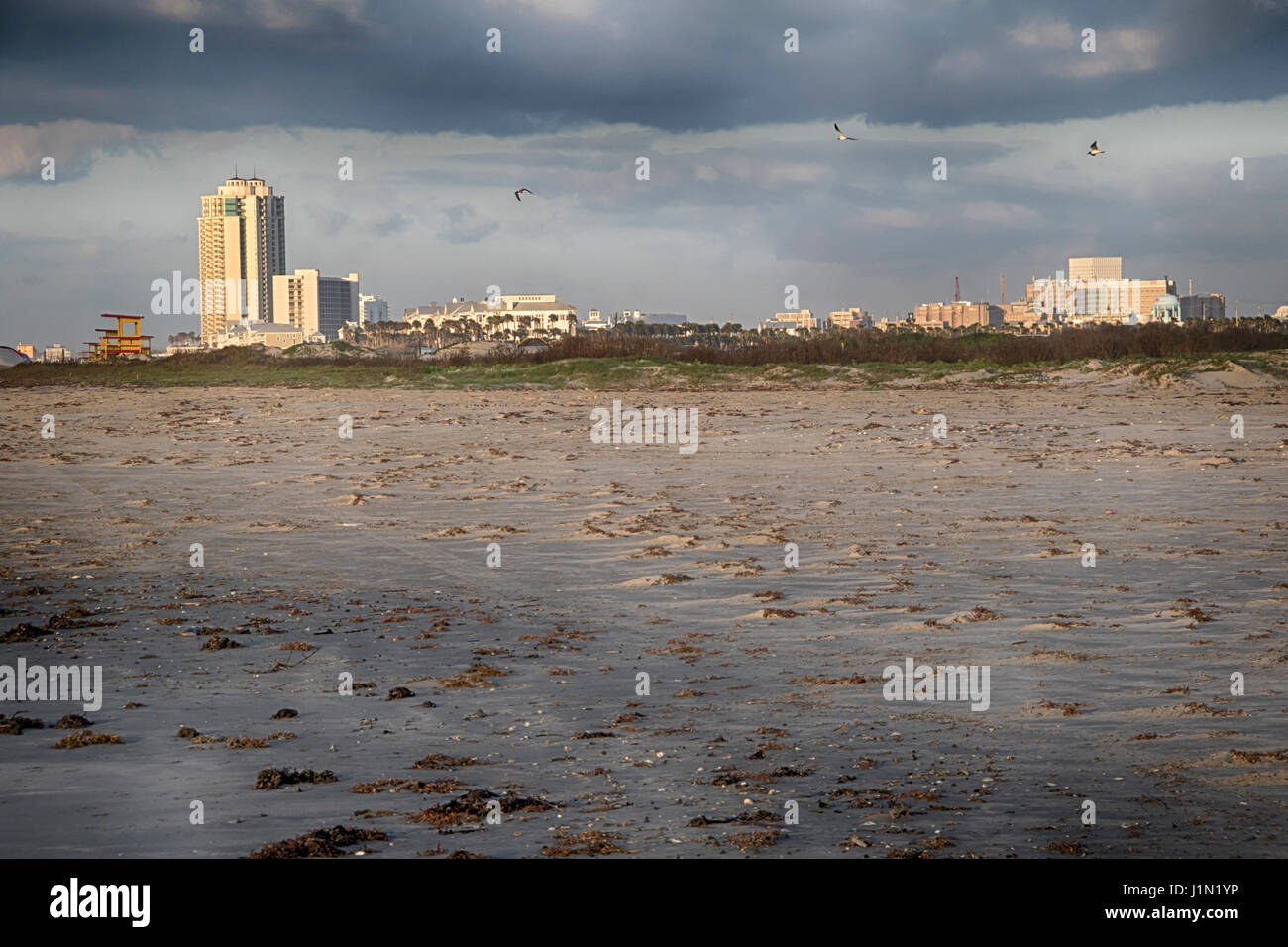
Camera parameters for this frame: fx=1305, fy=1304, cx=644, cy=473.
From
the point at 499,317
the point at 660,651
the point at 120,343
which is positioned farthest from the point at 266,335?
the point at 660,651

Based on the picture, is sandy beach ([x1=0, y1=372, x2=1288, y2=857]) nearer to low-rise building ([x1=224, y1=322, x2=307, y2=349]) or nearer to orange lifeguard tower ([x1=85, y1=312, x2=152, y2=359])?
orange lifeguard tower ([x1=85, y1=312, x2=152, y2=359])

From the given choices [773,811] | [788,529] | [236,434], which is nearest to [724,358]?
[236,434]

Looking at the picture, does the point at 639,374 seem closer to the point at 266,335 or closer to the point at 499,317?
the point at 499,317

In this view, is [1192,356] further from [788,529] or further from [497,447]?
[788,529]

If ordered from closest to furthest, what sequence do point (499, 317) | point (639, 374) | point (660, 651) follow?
point (660, 651)
point (639, 374)
point (499, 317)

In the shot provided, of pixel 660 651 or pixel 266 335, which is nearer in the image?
pixel 660 651

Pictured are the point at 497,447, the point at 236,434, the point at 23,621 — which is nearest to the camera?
the point at 23,621

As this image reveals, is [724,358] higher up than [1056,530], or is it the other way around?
[724,358]
